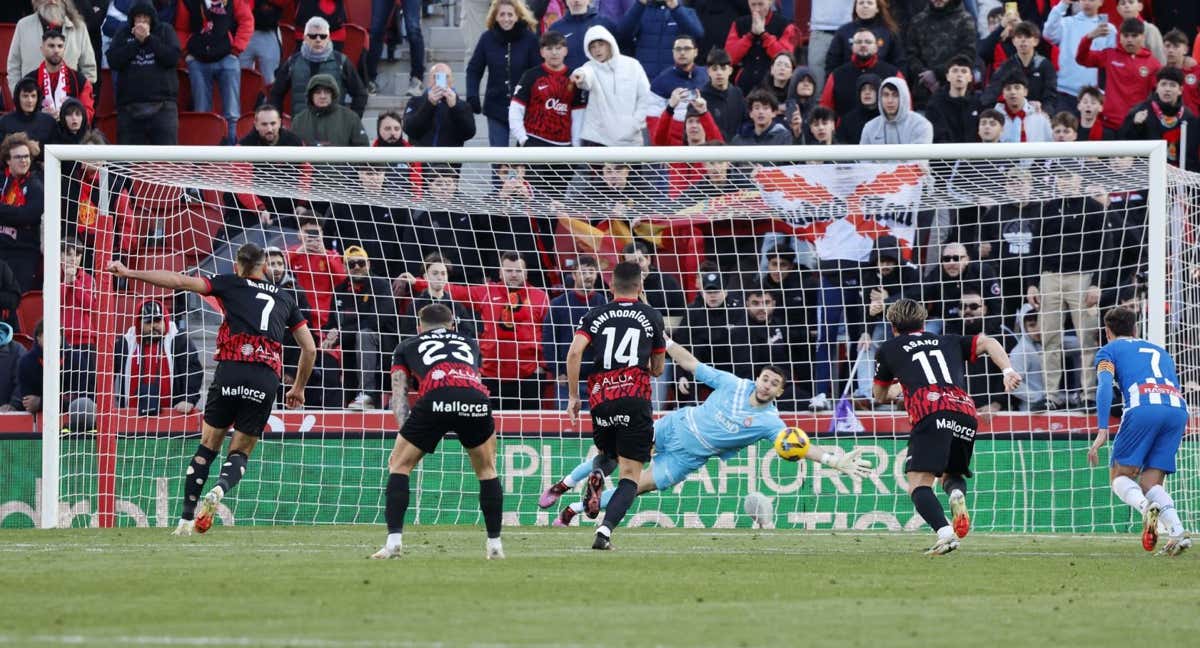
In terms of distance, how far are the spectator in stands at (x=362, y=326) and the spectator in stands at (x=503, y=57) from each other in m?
3.23

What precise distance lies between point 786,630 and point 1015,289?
34.1 ft

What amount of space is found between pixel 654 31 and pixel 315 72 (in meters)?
3.99

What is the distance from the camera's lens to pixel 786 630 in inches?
322

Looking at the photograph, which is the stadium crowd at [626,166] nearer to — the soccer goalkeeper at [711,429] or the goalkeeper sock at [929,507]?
the soccer goalkeeper at [711,429]

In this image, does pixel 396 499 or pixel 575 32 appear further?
pixel 575 32

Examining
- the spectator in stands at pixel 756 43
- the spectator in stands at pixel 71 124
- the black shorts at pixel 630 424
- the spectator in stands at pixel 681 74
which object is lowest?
the black shorts at pixel 630 424

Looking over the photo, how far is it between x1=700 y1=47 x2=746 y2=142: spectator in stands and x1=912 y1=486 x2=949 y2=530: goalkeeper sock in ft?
24.6

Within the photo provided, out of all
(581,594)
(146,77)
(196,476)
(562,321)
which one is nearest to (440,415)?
(581,594)

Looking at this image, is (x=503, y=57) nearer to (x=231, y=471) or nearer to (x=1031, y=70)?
(x=1031, y=70)

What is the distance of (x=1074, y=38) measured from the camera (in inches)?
823

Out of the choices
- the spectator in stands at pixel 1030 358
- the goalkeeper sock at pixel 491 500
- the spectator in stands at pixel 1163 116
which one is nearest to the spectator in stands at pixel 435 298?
the spectator in stands at pixel 1030 358

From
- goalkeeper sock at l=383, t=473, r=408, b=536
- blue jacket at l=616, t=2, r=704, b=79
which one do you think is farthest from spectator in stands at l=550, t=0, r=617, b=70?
goalkeeper sock at l=383, t=473, r=408, b=536

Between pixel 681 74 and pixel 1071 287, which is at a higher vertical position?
pixel 681 74

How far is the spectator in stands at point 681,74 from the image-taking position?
1995 centimetres
